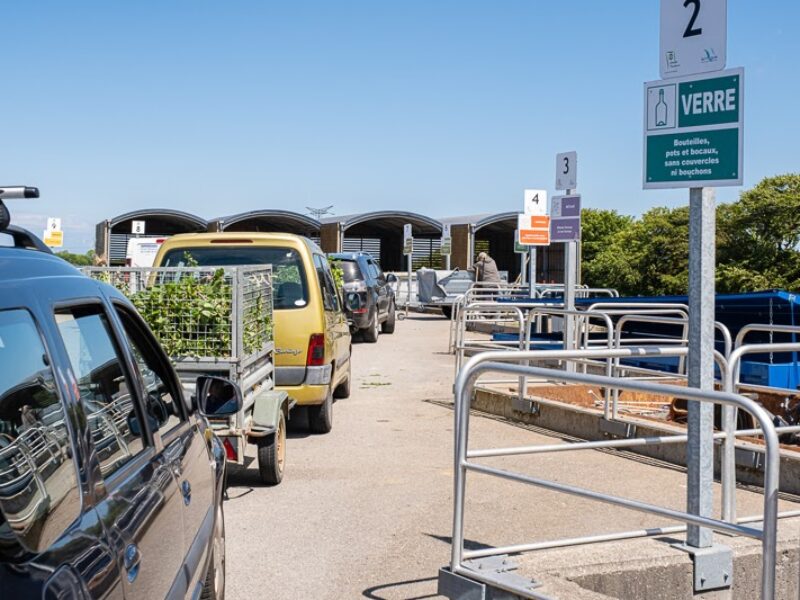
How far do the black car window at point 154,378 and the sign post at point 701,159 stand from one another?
2584mm

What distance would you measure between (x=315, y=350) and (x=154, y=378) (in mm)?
5519

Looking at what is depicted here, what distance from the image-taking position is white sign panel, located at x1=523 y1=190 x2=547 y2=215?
57.3 feet

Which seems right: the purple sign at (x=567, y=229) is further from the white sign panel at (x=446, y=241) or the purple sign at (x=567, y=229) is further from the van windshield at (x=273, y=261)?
→ the white sign panel at (x=446, y=241)

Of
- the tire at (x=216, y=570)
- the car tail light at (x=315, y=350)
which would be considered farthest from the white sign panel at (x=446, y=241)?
the tire at (x=216, y=570)

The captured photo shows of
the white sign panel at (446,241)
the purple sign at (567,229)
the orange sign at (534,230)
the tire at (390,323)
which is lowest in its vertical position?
the tire at (390,323)

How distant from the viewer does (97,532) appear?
2.36m

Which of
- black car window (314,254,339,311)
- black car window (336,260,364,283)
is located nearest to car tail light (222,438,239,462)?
black car window (314,254,339,311)

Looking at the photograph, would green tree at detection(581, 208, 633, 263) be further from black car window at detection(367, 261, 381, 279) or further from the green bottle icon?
the green bottle icon

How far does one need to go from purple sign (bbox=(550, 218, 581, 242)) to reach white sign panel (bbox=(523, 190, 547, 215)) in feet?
12.4

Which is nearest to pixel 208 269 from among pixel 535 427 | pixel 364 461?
pixel 364 461

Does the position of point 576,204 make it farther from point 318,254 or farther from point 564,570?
point 564,570

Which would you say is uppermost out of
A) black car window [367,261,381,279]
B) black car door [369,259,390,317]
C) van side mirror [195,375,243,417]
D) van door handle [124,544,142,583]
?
black car window [367,261,381,279]

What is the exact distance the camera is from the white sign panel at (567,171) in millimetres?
13328

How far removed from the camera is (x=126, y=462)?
9.75 feet
